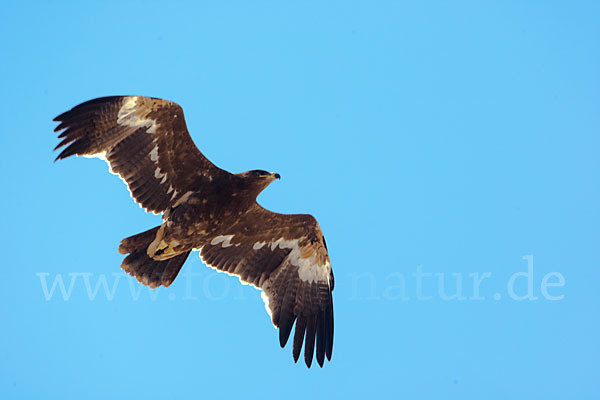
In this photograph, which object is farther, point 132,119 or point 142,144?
point 142,144

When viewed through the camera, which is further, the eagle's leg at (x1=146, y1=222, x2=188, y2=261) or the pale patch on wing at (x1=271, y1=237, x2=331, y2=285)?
the pale patch on wing at (x1=271, y1=237, x2=331, y2=285)

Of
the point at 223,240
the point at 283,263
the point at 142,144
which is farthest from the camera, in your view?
the point at 283,263

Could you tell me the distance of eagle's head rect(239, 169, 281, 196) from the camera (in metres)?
11.9

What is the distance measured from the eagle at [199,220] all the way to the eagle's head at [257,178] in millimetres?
16

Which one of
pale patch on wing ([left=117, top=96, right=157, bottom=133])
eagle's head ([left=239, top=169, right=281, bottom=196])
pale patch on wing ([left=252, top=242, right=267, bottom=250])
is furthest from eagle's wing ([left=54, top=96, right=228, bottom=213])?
pale patch on wing ([left=252, top=242, right=267, bottom=250])

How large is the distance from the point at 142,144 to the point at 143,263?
1854 mm

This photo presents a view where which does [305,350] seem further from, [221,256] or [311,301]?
[221,256]

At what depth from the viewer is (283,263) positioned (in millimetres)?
13016

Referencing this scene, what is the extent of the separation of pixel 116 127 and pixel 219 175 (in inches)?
68.3

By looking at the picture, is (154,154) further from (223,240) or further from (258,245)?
(258,245)

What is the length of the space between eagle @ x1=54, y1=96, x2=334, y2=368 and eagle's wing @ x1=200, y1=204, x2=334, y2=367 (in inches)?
0.7

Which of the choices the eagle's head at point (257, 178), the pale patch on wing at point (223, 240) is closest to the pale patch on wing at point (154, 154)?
the eagle's head at point (257, 178)

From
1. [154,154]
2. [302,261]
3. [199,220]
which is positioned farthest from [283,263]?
[154,154]

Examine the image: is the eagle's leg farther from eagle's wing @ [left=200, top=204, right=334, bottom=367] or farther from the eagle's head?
the eagle's head
